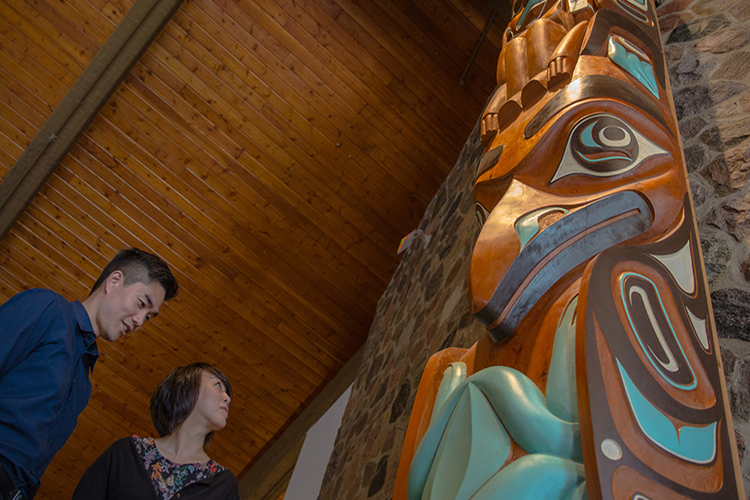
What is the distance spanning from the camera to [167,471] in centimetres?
186

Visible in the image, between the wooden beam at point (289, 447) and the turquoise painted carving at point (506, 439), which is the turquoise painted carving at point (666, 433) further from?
the wooden beam at point (289, 447)

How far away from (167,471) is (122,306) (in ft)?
1.77

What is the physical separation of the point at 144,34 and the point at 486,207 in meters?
3.68

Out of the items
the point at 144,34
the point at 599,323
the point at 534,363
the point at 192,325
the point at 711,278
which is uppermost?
the point at 711,278

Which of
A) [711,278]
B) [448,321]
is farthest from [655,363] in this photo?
[448,321]

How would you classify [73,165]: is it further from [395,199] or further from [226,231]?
[395,199]

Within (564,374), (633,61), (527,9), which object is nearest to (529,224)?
(564,374)

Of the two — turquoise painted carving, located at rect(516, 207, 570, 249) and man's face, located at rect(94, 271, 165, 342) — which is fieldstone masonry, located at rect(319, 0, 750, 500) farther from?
man's face, located at rect(94, 271, 165, 342)

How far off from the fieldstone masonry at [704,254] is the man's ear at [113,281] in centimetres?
126

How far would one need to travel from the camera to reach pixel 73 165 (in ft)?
15.0

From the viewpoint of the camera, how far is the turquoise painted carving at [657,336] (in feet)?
2.81

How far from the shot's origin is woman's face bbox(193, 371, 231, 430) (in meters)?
2.05

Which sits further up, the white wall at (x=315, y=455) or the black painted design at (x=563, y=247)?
the black painted design at (x=563, y=247)

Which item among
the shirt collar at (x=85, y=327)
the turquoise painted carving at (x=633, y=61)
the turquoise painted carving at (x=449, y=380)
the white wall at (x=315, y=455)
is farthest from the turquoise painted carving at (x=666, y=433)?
the white wall at (x=315, y=455)
